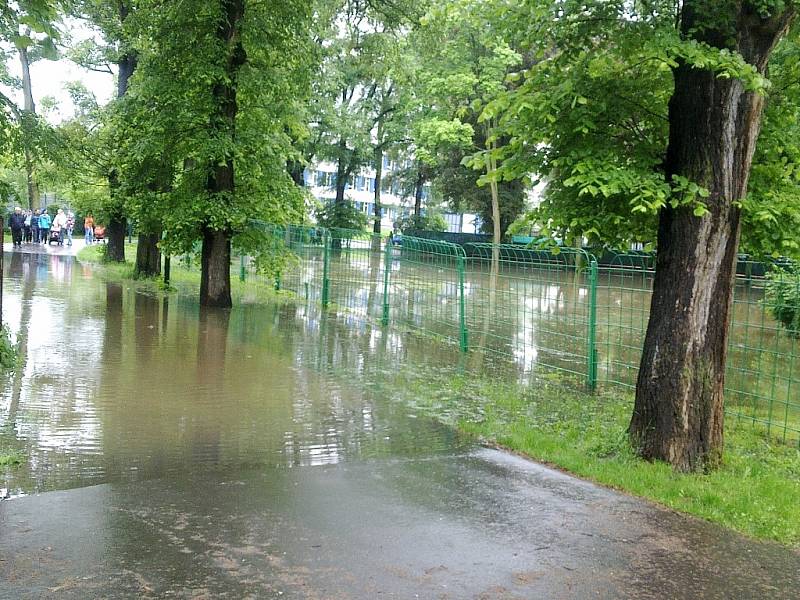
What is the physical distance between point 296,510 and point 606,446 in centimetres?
299

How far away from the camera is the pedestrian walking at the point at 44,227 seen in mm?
38969

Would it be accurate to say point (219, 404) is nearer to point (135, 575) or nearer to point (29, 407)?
point (29, 407)

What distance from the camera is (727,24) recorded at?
250 inches

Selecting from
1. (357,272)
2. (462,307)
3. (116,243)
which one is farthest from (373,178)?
(462,307)

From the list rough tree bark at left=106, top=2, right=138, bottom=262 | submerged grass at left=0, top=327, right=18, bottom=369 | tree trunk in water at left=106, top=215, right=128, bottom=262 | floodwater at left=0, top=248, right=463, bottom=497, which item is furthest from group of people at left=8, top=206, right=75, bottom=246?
submerged grass at left=0, top=327, right=18, bottom=369

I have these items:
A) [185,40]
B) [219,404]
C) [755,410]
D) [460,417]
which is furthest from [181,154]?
[755,410]

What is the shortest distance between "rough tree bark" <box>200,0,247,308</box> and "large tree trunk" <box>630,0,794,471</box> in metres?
10.1

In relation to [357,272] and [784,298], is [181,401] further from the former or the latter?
[357,272]

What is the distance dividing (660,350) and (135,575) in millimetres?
4348

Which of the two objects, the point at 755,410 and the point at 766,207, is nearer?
the point at 766,207

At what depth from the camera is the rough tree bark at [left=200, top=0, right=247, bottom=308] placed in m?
15.4

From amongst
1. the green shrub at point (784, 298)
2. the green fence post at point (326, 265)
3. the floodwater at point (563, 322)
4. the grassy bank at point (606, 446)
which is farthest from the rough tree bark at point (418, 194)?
the grassy bank at point (606, 446)

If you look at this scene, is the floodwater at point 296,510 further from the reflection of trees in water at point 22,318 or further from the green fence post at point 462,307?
the green fence post at point 462,307

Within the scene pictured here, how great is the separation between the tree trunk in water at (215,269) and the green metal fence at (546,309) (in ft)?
3.17
